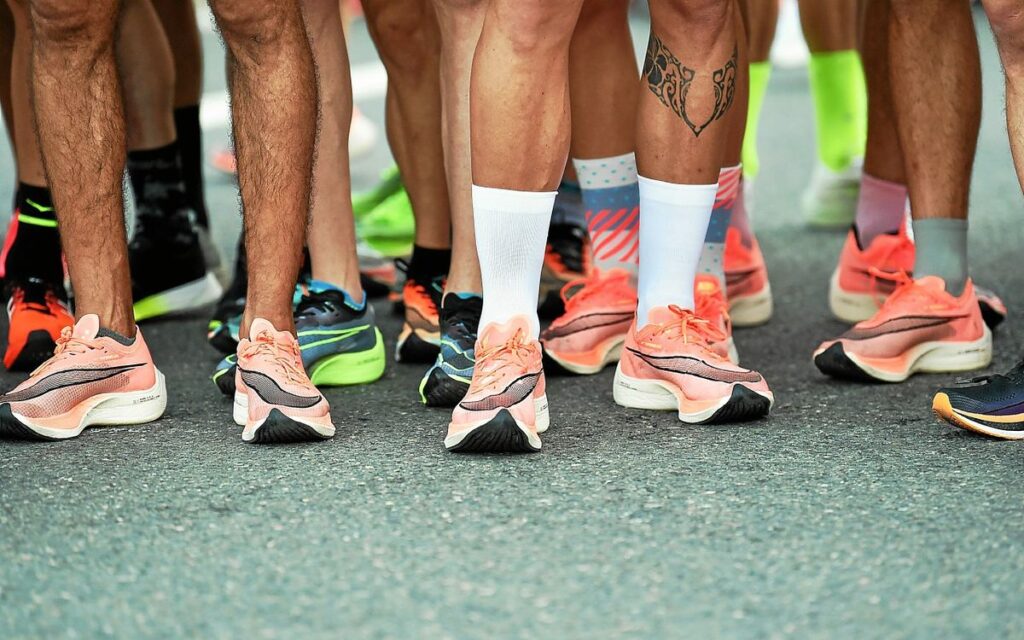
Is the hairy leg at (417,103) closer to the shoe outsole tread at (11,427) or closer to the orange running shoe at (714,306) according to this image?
the orange running shoe at (714,306)

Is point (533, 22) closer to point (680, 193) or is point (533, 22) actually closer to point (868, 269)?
point (680, 193)

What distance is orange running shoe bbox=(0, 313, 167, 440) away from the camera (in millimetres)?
2266

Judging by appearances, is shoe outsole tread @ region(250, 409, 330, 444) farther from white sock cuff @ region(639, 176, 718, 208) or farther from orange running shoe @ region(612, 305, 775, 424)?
white sock cuff @ region(639, 176, 718, 208)

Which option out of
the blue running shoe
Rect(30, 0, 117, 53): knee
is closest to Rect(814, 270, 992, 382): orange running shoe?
the blue running shoe

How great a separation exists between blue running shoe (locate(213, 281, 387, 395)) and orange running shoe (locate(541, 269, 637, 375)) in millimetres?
351

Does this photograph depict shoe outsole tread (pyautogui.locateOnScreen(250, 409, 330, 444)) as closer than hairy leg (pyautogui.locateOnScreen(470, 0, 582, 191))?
No

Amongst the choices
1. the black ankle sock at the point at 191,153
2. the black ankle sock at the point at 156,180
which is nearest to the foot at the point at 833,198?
the black ankle sock at the point at 191,153

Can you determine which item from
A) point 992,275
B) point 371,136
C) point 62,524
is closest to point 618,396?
point 62,524

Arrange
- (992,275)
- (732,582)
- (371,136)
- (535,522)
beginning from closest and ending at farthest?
1. (732,582)
2. (535,522)
3. (992,275)
4. (371,136)

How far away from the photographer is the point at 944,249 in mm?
2654

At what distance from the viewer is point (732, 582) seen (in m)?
1.67

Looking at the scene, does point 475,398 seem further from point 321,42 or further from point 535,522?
point 321,42

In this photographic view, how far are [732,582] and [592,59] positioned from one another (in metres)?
1.38

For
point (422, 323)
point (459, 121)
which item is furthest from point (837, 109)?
point (459, 121)
